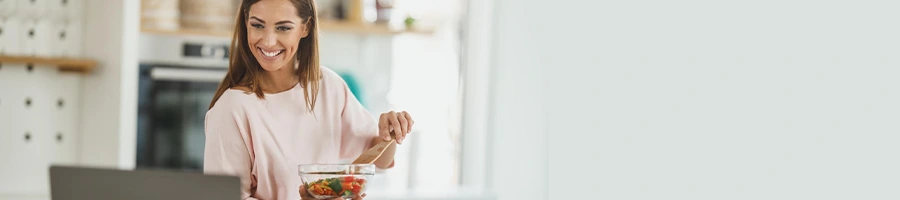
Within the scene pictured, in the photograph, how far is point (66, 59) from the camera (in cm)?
311

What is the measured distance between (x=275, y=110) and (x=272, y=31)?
129mm

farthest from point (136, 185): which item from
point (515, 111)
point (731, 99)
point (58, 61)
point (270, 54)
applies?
point (515, 111)

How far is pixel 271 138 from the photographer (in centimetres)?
150

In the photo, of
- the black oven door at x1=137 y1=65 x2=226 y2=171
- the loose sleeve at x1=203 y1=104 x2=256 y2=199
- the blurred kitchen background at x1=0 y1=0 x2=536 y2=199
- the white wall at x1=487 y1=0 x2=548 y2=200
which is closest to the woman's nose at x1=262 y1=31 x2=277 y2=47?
the loose sleeve at x1=203 y1=104 x2=256 y2=199

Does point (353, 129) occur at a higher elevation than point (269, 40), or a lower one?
lower

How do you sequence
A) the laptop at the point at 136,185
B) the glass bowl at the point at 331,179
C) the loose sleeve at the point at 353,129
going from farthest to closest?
the loose sleeve at the point at 353,129 → the glass bowl at the point at 331,179 → the laptop at the point at 136,185

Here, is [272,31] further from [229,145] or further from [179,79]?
[179,79]

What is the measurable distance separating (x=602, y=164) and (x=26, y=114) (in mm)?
2021

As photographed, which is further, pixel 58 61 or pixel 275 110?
pixel 58 61

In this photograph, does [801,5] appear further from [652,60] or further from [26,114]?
[26,114]

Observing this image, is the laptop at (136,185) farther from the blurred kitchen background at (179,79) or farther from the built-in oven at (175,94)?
the built-in oven at (175,94)

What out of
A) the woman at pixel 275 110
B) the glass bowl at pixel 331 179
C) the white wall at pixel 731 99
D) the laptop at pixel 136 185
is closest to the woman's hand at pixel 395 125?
the woman at pixel 275 110

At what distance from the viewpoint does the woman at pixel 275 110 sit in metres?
1.49

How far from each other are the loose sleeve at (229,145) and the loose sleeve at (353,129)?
18cm
